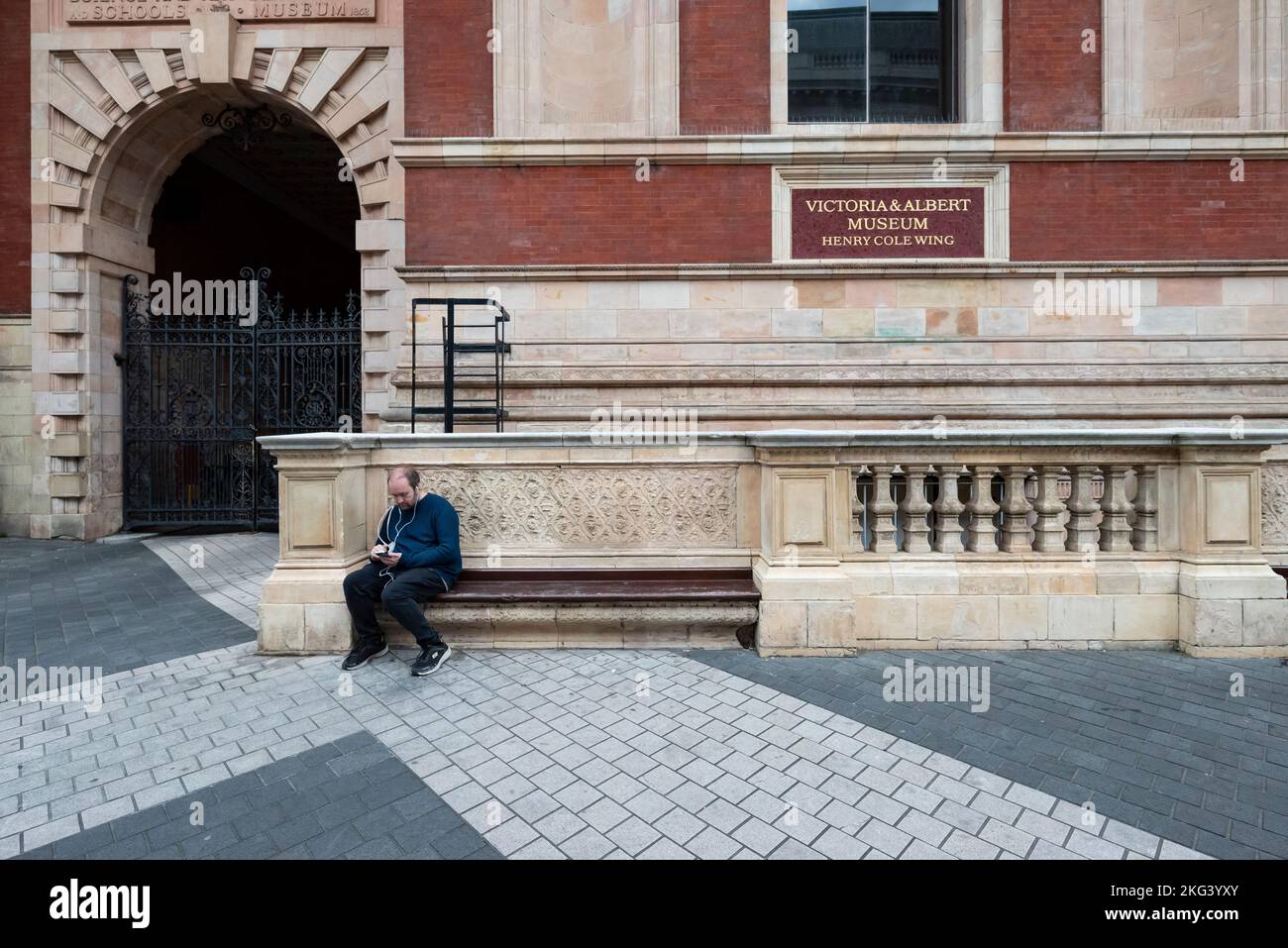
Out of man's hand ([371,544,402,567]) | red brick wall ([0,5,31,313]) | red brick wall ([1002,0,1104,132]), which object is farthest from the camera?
red brick wall ([0,5,31,313])

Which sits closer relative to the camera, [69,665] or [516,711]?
[516,711]

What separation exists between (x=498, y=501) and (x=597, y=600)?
1325 millimetres

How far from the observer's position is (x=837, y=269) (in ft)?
27.9

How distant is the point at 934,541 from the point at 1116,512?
1434 millimetres

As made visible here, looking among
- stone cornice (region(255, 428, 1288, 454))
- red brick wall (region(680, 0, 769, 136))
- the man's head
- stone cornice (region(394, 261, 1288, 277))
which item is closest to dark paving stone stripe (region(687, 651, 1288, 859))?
stone cornice (region(255, 428, 1288, 454))

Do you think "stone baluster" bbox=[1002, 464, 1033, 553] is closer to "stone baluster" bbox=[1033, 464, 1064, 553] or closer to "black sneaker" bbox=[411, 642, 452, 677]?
"stone baluster" bbox=[1033, 464, 1064, 553]

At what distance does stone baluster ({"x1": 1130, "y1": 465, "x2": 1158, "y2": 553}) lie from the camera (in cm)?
505

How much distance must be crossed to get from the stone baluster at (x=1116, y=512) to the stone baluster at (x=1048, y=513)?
36 cm

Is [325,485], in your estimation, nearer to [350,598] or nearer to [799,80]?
[350,598]

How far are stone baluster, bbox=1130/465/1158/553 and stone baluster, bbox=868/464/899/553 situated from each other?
2047 mm

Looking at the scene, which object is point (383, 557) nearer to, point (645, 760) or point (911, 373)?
point (645, 760)

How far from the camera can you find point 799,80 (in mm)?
9320

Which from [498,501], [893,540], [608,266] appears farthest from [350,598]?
[608,266]
